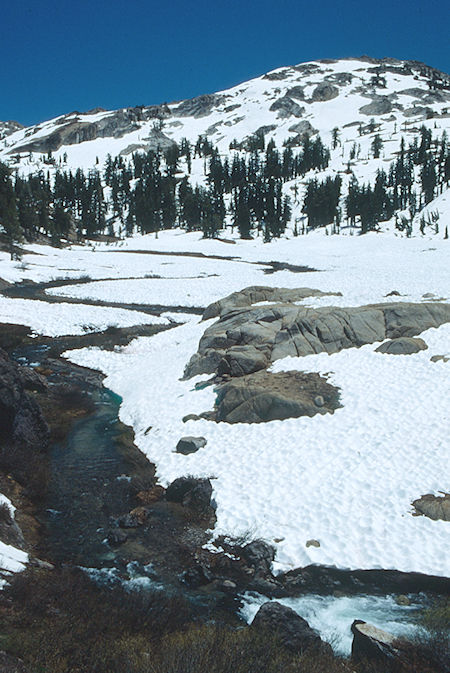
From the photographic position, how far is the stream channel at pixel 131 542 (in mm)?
8711

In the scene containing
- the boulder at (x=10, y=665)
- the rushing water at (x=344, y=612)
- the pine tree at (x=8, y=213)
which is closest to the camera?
the boulder at (x=10, y=665)

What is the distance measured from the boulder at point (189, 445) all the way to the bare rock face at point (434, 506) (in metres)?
7.24

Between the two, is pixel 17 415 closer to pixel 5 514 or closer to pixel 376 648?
pixel 5 514

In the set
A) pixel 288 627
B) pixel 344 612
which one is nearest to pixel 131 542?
pixel 288 627

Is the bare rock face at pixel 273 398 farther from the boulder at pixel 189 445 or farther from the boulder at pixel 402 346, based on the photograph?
the boulder at pixel 402 346

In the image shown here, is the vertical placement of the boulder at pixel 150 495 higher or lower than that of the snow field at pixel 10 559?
lower

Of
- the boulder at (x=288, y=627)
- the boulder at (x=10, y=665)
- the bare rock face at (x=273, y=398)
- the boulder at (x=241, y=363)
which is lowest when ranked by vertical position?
the boulder at (x=288, y=627)

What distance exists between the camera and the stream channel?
28.6ft

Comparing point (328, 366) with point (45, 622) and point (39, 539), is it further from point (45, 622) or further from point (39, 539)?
point (45, 622)

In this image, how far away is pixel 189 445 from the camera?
1538 centimetres

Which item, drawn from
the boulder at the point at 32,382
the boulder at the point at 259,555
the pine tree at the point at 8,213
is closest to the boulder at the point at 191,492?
the boulder at the point at 259,555

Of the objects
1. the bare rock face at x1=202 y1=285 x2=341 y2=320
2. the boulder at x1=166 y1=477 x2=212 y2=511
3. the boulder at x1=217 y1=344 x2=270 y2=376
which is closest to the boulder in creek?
the boulder at x1=166 y1=477 x2=212 y2=511

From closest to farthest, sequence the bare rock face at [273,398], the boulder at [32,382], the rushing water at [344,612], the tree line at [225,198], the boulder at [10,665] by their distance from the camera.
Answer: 1. the boulder at [10,665]
2. the rushing water at [344,612]
3. the bare rock face at [273,398]
4. the boulder at [32,382]
5. the tree line at [225,198]

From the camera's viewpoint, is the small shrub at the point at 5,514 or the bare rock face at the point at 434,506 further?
the bare rock face at the point at 434,506
